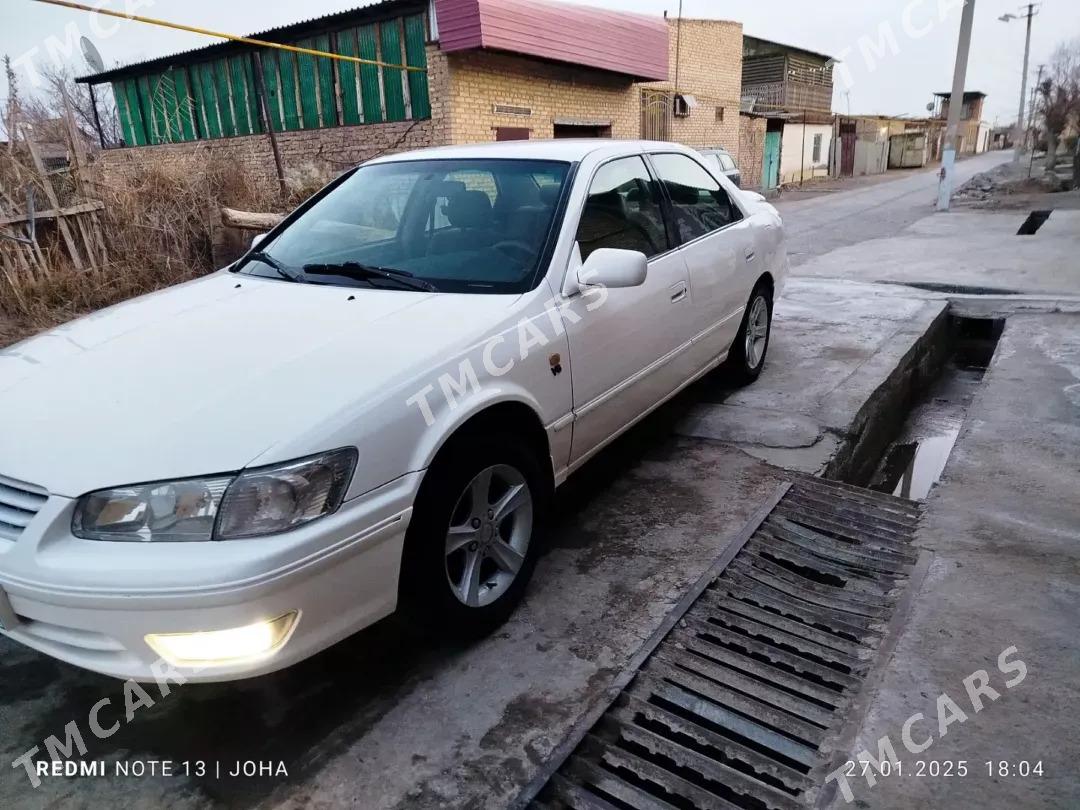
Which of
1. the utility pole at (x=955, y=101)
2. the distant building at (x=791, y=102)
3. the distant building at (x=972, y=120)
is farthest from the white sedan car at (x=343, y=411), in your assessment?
the distant building at (x=972, y=120)

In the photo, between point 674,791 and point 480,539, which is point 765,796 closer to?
point 674,791

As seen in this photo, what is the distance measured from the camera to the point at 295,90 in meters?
14.8

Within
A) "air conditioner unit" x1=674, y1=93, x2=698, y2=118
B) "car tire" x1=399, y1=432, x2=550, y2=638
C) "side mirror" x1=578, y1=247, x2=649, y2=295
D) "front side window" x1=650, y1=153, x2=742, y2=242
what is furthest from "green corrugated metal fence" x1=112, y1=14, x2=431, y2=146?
"car tire" x1=399, y1=432, x2=550, y2=638

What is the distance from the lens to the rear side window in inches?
123

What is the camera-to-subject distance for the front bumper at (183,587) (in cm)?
175

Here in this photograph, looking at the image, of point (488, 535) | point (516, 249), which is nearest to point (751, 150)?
point (516, 249)

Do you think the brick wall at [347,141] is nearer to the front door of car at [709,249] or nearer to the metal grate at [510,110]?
the metal grate at [510,110]

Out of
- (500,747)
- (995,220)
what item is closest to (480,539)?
(500,747)

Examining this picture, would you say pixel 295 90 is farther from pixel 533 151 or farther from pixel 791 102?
pixel 791 102

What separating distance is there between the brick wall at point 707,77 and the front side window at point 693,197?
56.2 feet

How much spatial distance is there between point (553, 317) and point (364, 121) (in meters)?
12.8

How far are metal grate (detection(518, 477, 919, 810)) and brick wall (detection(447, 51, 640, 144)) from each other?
1118 centimetres

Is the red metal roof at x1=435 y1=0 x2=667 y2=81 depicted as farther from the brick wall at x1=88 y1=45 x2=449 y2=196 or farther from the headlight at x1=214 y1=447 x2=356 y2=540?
the headlight at x1=214 y1=447 x2=356 y2=540

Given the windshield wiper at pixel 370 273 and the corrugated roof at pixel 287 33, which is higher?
the corrugated roof at pixel 287 33
